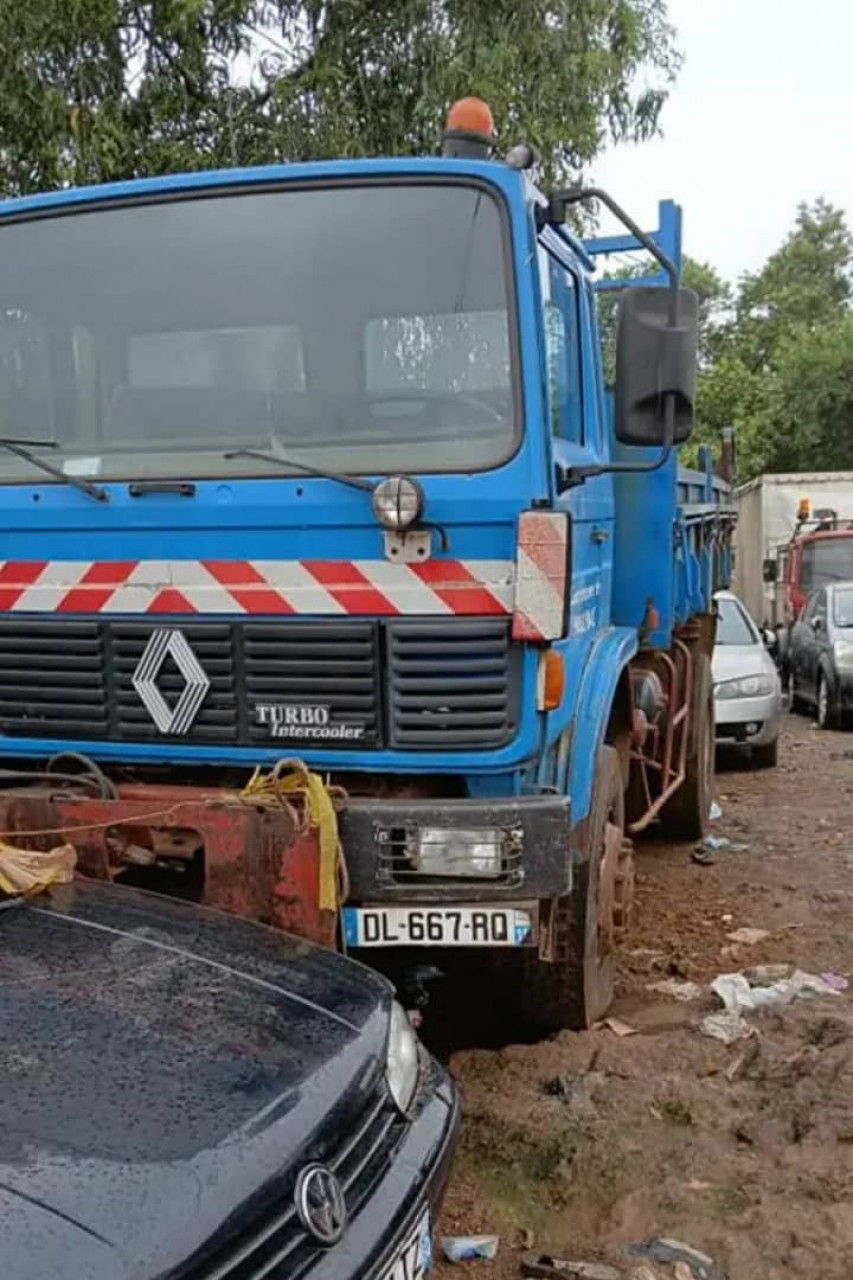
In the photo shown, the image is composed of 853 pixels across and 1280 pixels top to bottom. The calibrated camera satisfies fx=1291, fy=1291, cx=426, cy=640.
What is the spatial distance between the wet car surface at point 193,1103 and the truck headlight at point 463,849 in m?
0.47

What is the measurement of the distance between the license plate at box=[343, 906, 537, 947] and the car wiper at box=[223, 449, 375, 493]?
110 centimetres

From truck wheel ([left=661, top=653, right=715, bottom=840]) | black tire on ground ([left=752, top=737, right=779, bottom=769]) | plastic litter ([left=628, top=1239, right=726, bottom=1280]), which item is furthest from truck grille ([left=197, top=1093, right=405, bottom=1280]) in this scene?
black tire on ground ([left=752, top=737, right=779, bottom=769])

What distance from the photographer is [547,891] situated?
3.31m

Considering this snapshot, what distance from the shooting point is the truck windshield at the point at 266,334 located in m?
3.44

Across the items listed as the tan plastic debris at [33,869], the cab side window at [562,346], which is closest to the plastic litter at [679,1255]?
the tan plastic debris at [33,869]

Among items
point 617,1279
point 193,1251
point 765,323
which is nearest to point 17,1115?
point 193,1251

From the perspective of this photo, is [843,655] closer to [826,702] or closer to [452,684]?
[826,702]

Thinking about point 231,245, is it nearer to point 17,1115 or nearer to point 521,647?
point 521,647

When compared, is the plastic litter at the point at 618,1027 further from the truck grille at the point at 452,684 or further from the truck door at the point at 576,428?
the truck grille at the point at 452,684

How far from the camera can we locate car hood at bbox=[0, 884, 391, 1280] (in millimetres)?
1787

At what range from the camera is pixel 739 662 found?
988 cm

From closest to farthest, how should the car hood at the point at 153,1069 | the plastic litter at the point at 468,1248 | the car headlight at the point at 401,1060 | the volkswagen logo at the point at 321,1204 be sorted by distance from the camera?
the car hood at the point at 153,1069 → the volkswagen logo at the point at 321,1204 → the car headlight at the point at 401,1060 → the plastic litter at the point at 468,1248

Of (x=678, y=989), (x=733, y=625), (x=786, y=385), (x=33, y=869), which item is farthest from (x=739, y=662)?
(x=786, y=385)

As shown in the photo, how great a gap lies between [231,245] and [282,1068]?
2.29 metres
